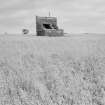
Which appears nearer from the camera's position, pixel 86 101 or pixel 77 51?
pixel 86 101

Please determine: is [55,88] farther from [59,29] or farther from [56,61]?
[59,29]

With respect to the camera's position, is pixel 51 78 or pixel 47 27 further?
pixel 47 27

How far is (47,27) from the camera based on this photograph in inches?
1522

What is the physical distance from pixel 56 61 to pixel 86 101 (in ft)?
16.3

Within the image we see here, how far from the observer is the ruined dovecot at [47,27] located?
35812 mm

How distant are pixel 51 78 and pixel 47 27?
28468mm

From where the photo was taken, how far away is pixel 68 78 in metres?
11.1

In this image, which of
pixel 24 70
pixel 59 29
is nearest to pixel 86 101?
pixel 24 70

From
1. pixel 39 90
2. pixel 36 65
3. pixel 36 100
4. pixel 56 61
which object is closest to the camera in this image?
pixel 36 100

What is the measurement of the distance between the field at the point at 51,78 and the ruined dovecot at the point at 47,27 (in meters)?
20.9

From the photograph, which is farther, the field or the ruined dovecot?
the ruined dovecot

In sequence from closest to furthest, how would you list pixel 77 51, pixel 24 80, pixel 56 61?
pixel 24 80 < pixel 56 61 < pixel 77 51

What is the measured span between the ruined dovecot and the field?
822 inches

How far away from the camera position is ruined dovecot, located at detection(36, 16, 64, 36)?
1410 inches
